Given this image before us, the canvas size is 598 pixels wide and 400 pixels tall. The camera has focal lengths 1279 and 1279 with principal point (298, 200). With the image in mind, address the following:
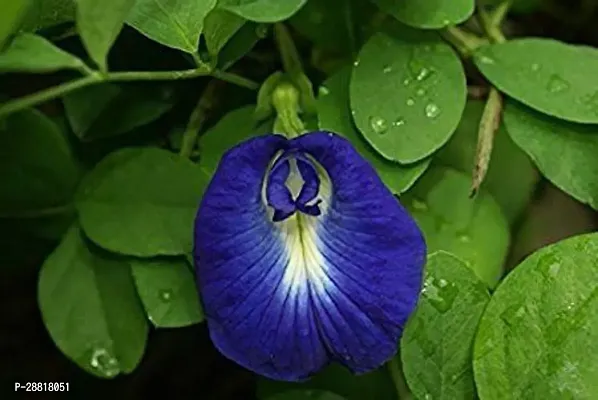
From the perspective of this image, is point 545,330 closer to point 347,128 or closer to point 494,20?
point 347,128


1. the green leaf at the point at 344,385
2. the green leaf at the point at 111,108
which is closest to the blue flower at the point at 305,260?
the green leaf at the point at 344,385

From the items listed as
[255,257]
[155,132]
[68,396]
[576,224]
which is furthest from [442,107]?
[68,396]

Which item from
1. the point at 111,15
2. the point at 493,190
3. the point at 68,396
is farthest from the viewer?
the point at 68,396

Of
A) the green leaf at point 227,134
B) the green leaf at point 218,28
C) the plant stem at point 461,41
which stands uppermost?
the green leaf at point 218,28

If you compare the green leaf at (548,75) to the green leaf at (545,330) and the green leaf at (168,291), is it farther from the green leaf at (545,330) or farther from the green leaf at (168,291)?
the green leaf at (168,291)

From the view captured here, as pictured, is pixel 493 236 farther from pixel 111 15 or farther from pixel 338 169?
pixel 111 15

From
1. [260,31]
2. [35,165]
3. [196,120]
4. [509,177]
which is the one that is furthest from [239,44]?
[509,177]
